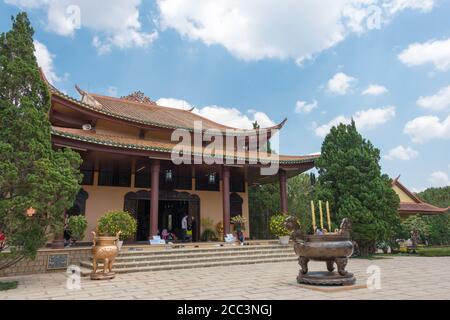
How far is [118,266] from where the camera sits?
29.0 ft

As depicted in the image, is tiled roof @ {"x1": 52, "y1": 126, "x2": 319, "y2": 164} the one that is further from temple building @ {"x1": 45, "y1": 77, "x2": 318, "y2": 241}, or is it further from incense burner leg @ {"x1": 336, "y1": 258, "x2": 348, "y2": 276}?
incense burner leg @ {"x1": 336, "y1": 258, "x2": 348, "y2": 276}

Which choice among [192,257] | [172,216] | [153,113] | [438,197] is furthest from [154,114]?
[438,197]

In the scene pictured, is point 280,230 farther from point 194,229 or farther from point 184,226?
point 184,226

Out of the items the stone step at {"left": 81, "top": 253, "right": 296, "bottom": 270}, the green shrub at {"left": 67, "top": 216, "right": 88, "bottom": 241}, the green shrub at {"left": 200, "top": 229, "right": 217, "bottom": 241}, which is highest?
the green shrub at {"left": 67, "top": 216, "right": 88, "bottom": 241}

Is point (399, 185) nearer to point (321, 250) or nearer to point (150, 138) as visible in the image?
point (150, 138)

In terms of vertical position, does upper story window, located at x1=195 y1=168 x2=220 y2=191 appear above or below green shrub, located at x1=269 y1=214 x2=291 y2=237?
above

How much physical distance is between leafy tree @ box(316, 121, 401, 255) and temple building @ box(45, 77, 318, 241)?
1.50 m

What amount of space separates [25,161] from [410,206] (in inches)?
824

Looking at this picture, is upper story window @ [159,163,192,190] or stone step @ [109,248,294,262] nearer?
stone step @ [109,248,294,262]

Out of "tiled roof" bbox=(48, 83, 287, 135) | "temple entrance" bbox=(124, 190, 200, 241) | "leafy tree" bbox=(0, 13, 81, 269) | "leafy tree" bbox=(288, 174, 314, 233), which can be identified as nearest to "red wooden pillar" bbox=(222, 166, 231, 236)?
"temple entrance" bbox=(124, 190, 200, 241)

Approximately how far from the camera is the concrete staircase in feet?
30.1

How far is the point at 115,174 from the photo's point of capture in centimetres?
1416
